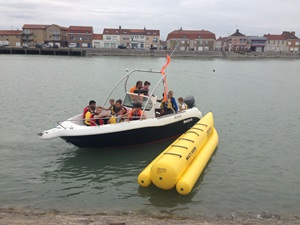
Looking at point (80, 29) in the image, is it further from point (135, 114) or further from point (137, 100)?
point (135, 114)

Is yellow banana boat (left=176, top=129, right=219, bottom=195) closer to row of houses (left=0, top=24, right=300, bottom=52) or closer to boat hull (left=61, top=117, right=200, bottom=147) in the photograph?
boat hull (left=61, top=117, right=200, bottom=147)

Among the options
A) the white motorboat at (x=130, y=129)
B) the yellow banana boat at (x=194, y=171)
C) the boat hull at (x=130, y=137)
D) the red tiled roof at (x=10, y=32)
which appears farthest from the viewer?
the red tiled roof at (x=10, y=32)

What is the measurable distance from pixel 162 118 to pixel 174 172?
160 inches

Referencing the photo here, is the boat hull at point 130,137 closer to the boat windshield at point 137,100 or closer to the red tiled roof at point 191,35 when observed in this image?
the boat windshield at point 137,100

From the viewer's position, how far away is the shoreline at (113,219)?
20.8 feet

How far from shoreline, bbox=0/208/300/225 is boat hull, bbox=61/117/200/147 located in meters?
3.32

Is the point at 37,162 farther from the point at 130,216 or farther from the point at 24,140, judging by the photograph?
the point at 130,216

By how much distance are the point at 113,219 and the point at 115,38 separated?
11082 centimetres

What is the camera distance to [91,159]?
10453mm

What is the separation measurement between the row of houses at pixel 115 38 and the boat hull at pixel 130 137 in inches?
3776

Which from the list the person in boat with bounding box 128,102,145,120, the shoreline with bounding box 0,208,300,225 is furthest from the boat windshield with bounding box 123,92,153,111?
the shoreline with bounding box 0,208,300,225

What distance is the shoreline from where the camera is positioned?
635 cm

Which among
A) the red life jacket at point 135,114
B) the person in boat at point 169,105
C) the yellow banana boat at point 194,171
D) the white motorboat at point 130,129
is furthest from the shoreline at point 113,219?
the person in boat at point 169,105

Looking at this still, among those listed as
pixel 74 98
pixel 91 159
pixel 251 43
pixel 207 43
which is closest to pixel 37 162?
pixel 91 159
